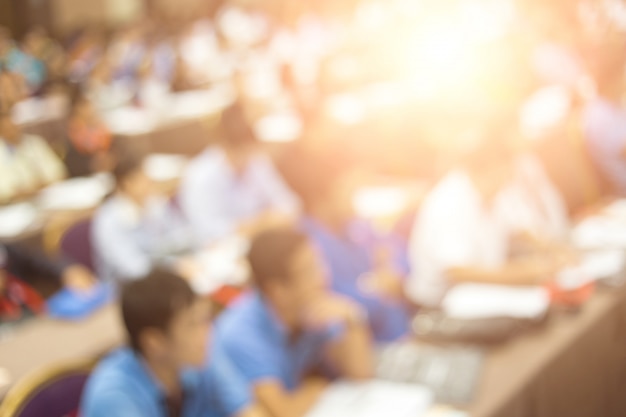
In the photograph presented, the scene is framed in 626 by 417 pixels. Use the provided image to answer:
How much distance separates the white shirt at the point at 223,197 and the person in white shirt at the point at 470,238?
1203mm

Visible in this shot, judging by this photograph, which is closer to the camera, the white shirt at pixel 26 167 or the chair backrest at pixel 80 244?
the chair backrest at pixel 80 244

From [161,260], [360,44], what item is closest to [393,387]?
[161,260]

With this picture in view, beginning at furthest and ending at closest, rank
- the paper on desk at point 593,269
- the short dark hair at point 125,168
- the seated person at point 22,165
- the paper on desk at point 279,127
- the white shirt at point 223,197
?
1. the paper on desk at point 279,127
2. the seated person at point 22,165
3. the white shirt at point 223,197
4. the short dark hair at point 125,168
5. the paper on desk at point 593,269

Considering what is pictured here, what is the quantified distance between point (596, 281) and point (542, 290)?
0.75ft

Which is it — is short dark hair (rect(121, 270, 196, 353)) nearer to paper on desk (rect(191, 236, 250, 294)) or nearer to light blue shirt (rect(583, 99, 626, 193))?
paper on desk (rect(191, 236, 250, 294))

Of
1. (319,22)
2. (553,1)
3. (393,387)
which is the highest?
(319,22)

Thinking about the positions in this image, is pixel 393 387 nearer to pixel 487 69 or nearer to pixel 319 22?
pixel 487 69

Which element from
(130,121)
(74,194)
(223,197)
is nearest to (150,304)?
(223,197)

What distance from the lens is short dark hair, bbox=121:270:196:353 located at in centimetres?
169

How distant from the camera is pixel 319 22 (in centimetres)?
1003

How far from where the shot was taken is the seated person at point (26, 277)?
3100mm

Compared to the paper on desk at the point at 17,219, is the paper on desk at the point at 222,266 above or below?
below

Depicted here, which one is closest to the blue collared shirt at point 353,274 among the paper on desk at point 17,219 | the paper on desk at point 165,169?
the paper on desk at point 17,219

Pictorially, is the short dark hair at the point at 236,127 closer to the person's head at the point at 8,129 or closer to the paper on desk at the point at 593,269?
the paper on desk at the point at 593,269
